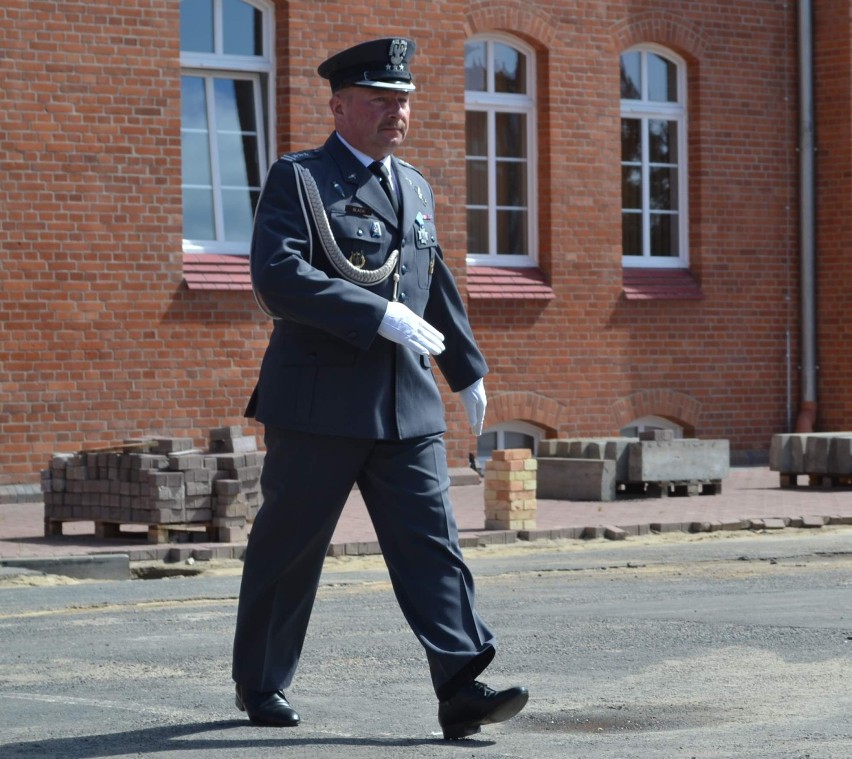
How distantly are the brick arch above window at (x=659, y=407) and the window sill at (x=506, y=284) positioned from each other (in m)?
1.53

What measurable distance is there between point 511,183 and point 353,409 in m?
14.7

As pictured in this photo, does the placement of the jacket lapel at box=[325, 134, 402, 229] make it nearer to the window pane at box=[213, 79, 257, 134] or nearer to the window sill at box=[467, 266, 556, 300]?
the window pane at box=[213, 79, 257, 134]

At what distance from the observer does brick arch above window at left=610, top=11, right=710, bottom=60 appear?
20.6 m

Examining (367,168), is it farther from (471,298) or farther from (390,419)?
(471,298)

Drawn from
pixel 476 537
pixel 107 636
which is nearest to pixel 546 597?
pixel 107 636

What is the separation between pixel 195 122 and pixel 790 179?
290 inches

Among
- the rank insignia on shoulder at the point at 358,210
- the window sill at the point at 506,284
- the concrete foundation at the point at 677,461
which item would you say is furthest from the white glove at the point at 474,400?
the window sill at the point at 506,284

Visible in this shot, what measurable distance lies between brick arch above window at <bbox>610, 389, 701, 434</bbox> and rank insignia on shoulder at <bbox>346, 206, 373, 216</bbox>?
1459cm

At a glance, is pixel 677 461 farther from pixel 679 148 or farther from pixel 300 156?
pixel 300 156

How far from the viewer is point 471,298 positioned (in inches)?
765

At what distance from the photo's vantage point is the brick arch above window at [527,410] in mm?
19719

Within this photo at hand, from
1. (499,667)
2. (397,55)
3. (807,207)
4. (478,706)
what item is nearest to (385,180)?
(397,55)

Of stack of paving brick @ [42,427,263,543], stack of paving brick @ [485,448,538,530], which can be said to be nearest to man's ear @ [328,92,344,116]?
stack of paving brick @ [42,427,263,543]

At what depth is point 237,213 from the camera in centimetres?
1852
